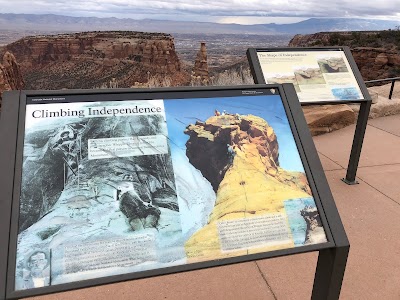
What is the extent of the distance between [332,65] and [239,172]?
115 inches

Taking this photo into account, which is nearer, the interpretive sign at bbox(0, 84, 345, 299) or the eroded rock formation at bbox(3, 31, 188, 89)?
the interpretive sign at bbox(0, 84, 345, 299)

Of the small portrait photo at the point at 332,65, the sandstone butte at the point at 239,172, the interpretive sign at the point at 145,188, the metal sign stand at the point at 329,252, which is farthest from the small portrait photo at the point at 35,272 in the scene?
the small portrait photo at the point at 332,65

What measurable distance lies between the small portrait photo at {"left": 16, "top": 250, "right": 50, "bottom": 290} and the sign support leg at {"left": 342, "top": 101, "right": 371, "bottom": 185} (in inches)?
144

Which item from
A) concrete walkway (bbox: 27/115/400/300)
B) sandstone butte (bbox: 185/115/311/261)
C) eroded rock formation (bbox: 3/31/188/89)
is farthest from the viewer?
eroded rock formation (bbox: 3/31/188/89)

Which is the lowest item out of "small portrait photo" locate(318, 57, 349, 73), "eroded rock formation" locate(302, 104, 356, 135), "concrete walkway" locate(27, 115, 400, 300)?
"concrete walkway" locate(27, 115, 400, 300)

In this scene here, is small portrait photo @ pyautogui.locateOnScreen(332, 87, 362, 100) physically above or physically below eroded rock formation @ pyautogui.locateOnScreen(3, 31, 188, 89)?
below

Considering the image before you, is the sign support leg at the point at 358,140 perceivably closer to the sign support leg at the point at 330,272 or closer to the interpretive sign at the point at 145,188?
the interpretive sign at the point at 145,188

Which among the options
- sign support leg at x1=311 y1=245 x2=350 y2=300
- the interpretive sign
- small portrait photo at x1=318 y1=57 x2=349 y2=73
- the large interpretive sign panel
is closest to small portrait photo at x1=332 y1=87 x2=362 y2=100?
the large interpretive sign panel

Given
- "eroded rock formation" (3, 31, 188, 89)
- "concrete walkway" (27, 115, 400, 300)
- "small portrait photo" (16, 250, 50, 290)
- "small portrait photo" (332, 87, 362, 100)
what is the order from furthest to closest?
"eroded rock formation" (3, 31, 188, 89), "small portrait photo" (332, 87, 362, 100), "concrete walkway" (27, 115, 400, 300), "small portrait photo" (16, 250, 50, 290)

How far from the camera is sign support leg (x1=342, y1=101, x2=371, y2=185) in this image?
4277 millimetres

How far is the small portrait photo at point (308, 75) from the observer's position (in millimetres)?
4176

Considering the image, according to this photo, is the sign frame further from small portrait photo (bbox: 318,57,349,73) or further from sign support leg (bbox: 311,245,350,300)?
sign support leg (bbox: 311,245,350,300)

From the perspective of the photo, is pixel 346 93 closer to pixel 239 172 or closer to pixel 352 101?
pixel 352 101

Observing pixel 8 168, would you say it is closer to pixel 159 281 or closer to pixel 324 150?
pixel 159 281
